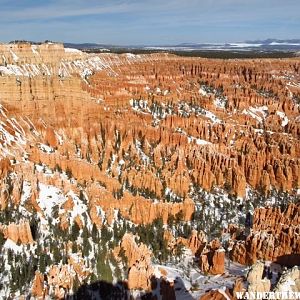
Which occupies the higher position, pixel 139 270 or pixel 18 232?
pixel 18 232

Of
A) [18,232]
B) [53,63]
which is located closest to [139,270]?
[18,232]

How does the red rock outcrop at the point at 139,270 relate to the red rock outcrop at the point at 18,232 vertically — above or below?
below

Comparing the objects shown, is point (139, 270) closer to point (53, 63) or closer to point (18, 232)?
point (18, 232)

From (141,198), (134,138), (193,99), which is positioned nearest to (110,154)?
(134,138)

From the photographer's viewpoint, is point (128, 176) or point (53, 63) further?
point (53, 63)

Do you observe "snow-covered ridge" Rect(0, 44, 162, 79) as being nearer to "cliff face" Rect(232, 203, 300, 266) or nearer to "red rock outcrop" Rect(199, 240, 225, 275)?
"red rock outcrop" Rect(199, 240, 225, 275)

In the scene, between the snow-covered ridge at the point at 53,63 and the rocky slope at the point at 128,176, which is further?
the snow-covered ridge at the point at 53,63

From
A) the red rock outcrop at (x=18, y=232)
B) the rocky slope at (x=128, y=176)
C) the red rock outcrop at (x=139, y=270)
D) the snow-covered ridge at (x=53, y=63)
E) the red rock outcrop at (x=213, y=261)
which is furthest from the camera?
the snow-covered ridge at (x=53, y=63)

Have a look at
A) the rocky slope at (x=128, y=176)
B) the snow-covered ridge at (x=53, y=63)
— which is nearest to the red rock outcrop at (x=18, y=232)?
the rocky slope at (x=128, y=176)

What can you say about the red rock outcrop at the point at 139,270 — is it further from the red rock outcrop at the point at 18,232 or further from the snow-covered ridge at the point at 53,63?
the snow-covered ridge at the point at 53,63

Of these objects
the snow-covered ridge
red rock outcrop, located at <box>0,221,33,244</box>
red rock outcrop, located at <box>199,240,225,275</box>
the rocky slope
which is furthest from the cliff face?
the snow-covered ridge
